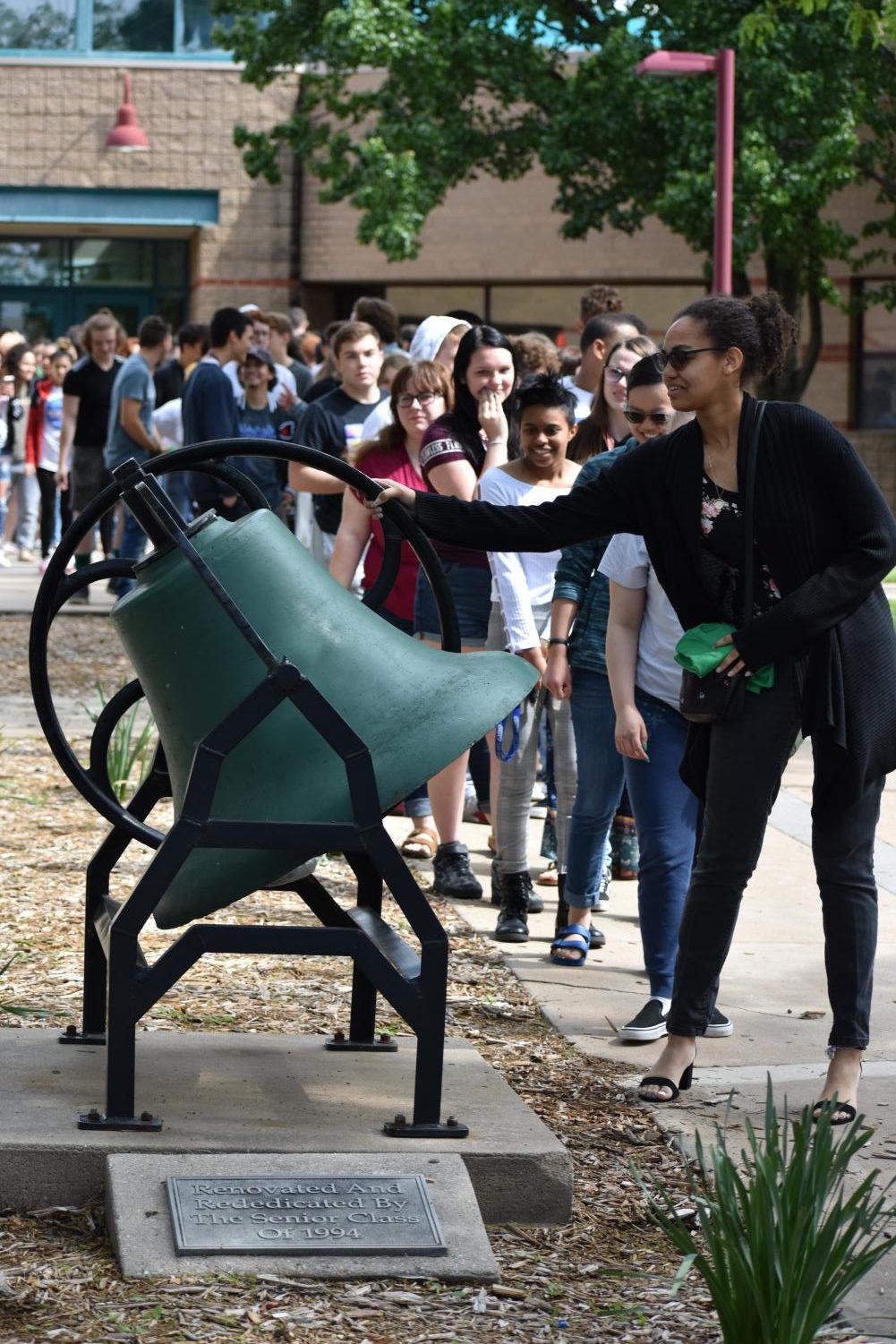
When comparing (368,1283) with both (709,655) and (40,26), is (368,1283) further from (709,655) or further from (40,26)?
(40,26)

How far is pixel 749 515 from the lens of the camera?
4.32 meters

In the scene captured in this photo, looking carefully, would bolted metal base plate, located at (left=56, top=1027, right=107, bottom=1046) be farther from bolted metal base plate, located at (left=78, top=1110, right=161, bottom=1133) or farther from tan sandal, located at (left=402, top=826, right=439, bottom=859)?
tan sandal, located at (left=402, top=826, right=439, bottom=859)

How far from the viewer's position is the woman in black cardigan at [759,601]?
4.32 meters

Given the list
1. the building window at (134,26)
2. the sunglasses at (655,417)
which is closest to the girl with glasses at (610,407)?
the sunglasses at (655,417)

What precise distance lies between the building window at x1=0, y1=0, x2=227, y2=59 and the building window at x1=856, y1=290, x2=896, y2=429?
1009 centimetres

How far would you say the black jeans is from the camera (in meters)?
4.42

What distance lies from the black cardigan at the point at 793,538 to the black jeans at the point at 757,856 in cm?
6

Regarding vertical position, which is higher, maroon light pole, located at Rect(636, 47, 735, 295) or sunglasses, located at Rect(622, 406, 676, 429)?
maroon light pole, located at Rect(636, 47, 735, 295)

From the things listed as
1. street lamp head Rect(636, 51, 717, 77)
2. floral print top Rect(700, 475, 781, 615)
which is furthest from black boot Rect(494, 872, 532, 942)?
street lamp head Rect(636, 51, 717, 77)

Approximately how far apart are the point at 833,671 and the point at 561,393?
2168 millimetres

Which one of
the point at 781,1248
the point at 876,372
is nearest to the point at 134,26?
the point at 876,372

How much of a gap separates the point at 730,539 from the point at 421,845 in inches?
127

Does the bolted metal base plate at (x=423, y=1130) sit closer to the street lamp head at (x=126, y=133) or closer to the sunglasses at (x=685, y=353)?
the sunglasses at (x=685, y=353)

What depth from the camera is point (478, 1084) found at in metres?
4.38
